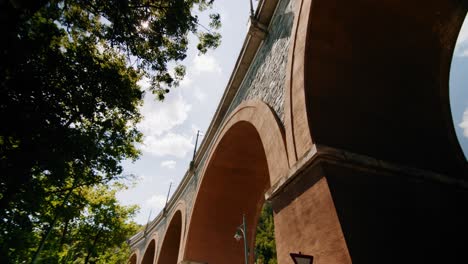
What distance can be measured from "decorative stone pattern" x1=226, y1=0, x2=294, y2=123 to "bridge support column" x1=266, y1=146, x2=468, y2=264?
1737mm

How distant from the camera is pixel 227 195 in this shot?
10.1m

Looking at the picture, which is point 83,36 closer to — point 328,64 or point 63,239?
point 328,64

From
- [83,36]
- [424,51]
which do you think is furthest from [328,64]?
[83,36]

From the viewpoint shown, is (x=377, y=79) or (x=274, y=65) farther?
(x=274, y=65)

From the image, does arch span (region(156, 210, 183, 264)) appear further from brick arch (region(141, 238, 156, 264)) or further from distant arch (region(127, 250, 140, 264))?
distant arch (region(127, 250, 140, 264))

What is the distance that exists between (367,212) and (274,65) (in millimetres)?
3891

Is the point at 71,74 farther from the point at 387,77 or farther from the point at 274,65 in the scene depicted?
the point at 387,77

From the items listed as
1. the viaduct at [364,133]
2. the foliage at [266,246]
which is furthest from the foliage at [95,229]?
the viaduct at [364,133]

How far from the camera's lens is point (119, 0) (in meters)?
6.26

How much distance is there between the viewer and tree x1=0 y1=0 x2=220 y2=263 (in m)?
6.44

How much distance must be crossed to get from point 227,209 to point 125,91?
5.77 m

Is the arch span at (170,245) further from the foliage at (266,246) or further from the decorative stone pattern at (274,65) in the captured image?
the decorative stone pattern at (274,65)

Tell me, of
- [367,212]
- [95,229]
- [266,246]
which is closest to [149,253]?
[95,229]

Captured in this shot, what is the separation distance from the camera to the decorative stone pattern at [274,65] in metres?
5.48
